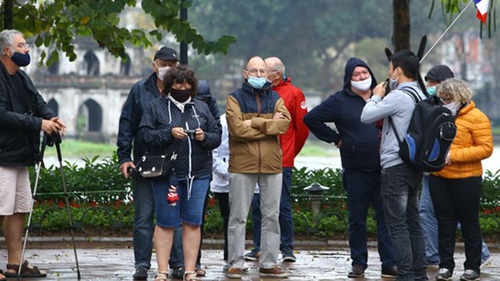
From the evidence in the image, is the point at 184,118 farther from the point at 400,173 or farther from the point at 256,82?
the point at 400,173

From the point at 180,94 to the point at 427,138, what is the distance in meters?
1.90

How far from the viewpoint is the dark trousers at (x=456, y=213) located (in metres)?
11.3

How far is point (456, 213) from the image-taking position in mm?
11383

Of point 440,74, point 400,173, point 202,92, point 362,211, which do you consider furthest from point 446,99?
point 202,92

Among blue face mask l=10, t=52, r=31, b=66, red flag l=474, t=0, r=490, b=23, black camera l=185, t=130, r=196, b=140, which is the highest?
red flag l=474, t=0, r=490, b=23

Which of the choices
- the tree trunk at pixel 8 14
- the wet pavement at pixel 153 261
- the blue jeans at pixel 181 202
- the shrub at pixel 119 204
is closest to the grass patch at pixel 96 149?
the shrub at pixel 119 204

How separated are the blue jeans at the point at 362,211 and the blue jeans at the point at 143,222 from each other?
5.49 feet

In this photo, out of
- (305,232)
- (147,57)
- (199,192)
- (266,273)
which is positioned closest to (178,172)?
(199,192)

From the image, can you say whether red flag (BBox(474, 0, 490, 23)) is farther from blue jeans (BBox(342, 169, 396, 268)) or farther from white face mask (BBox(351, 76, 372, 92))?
blue jeans (BBox(342, 169, 396, 268))

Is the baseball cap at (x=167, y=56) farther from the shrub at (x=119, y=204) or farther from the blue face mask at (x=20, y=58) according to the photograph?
the shrub at (x=119, y=204)

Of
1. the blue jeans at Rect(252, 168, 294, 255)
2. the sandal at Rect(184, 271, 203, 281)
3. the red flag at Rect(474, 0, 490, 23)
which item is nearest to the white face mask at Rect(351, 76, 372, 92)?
the blue jeans at Rect(252, 168, 294, 255)

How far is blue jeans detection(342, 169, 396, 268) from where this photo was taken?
445 inches

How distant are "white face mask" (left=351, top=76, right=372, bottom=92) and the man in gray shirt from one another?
782 mm

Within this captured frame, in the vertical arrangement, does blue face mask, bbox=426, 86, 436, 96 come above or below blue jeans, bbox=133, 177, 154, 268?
above
